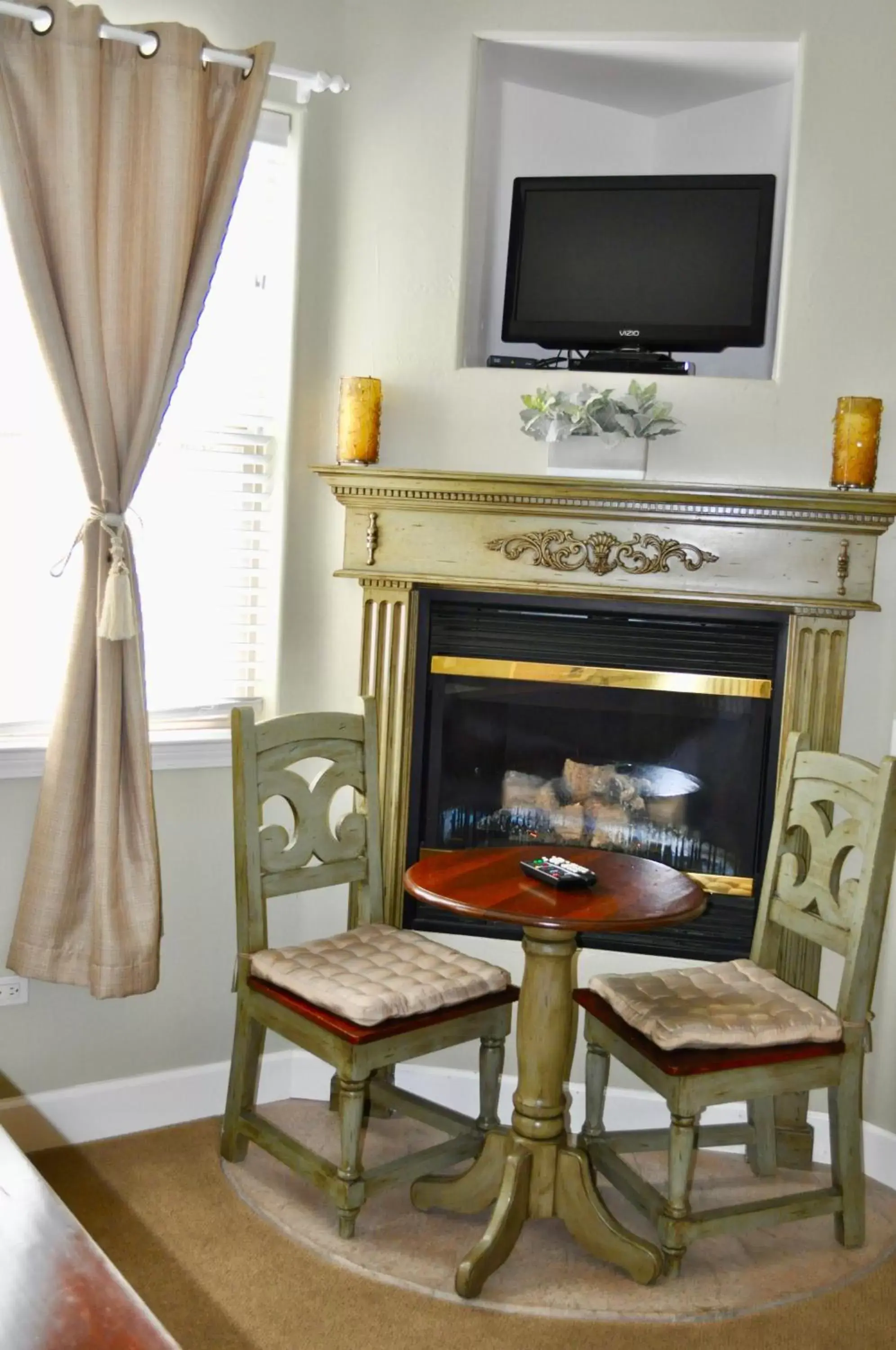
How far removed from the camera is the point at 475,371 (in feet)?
9.42

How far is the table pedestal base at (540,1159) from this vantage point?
7.72 feet

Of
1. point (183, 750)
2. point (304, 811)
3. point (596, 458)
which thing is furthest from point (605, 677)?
point (183, 750)

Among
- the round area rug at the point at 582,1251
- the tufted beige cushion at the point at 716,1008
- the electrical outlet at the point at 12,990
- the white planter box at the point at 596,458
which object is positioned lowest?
the round area rug at the point at 582,1251

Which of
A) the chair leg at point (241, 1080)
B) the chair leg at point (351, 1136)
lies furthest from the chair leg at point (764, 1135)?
the chair leg at point (241, 1080)

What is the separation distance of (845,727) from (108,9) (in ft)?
7.25

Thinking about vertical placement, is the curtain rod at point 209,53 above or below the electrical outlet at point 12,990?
above

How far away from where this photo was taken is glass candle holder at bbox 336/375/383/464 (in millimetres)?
2805

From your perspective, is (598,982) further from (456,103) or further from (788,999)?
(456,103)

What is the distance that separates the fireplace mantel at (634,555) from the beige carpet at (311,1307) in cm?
62

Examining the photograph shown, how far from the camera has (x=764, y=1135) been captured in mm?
2730

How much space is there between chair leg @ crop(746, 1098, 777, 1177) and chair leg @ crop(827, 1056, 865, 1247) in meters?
0.24

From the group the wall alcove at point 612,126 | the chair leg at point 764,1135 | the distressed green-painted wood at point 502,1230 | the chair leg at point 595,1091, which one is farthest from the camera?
the wall alcove at point 612,126

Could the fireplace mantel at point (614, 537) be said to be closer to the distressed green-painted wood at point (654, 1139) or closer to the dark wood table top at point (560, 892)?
the dark wood table top at point (560, 892)

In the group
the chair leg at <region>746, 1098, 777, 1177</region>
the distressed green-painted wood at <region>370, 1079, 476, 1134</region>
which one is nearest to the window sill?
the distressed green-painted wood at <region>370, 1079, 476, 1134</region>
